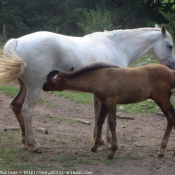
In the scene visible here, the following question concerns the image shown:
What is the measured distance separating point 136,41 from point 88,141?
6.00 ft

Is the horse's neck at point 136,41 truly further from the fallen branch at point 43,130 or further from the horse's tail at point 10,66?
the horse's tail at point 10,66

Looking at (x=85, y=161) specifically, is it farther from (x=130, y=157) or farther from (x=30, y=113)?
(x=30, y=113)

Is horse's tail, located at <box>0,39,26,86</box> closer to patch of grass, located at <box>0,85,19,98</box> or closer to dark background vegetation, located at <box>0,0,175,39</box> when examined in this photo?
patch of grass, located at <box>0,85,19,98</box>

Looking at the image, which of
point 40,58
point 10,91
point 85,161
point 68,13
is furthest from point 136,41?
point 68,13

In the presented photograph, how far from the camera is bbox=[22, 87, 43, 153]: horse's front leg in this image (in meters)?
5.73

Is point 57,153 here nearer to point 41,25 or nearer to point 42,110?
point 42,110

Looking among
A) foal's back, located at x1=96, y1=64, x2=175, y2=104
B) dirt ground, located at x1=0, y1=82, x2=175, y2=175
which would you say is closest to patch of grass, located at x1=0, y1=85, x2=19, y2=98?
dirt ground, located at x1=0, y1=82, x2=175, y2=175

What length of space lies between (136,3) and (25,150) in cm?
1738

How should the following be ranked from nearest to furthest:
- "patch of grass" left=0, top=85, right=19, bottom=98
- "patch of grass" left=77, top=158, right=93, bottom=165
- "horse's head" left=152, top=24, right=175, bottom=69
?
"patch of grass" left=77, top=158, right=93, bottom=165 → "horse's head" left=152, top=24, right=175, bottom=69 → "patch of grass" left=0, top=85, right=19, bottom=98

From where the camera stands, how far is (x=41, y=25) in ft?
74.2

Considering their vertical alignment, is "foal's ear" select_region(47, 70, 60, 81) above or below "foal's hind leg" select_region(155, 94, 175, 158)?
above

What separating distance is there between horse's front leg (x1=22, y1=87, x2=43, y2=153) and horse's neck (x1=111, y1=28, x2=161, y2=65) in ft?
5.93

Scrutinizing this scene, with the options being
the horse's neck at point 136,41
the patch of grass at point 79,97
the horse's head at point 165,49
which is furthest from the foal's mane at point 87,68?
the patch of grass at point 79,97

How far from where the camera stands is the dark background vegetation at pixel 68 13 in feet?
70.8
